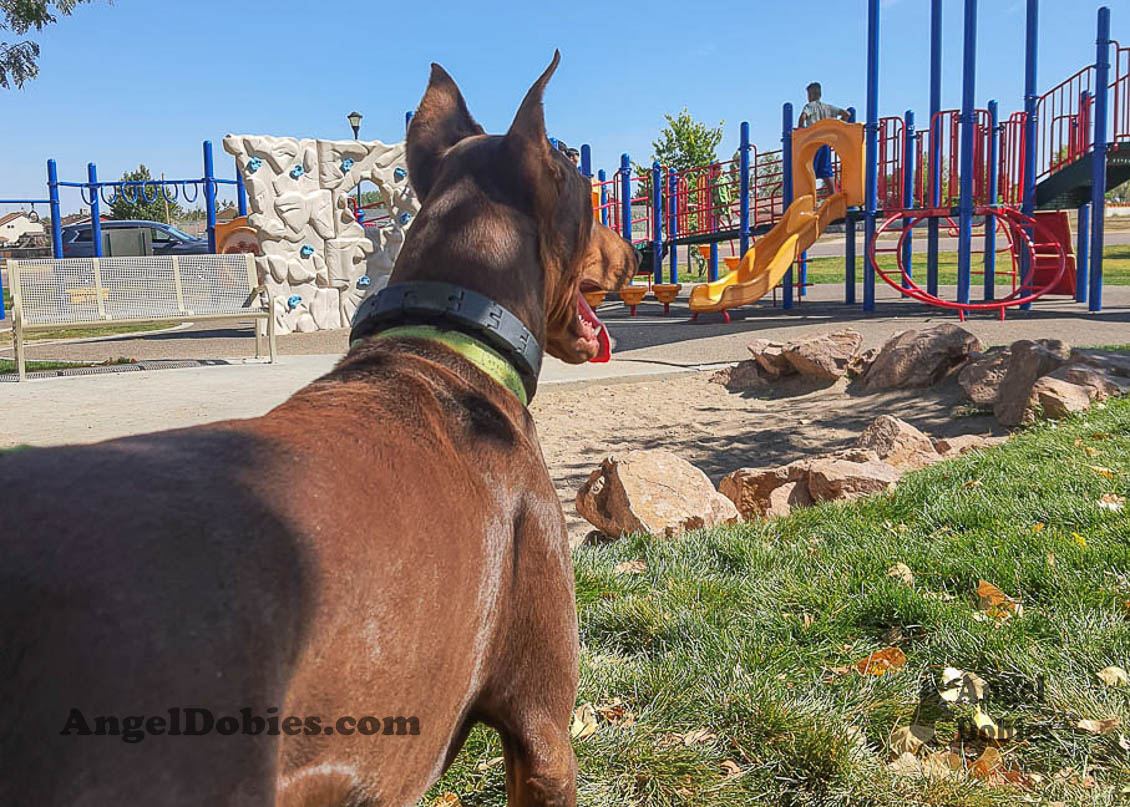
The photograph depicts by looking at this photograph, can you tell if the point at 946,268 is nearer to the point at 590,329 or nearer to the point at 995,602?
the point at 995,602

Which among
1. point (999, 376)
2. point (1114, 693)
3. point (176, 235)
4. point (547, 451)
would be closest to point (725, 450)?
point (547, 451)

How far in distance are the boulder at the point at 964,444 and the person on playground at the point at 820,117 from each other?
1235 centimetres

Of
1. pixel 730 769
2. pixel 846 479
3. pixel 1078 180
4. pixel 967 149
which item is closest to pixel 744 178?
pixel 967 149

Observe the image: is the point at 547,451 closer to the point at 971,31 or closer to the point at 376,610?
the point at 376,610

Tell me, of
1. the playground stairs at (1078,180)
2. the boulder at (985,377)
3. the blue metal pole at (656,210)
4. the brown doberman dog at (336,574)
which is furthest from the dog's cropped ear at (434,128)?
the blue metal pole at (656,210)

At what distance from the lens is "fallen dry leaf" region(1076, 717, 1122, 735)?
7.86ft

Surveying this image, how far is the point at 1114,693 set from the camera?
8.32ft

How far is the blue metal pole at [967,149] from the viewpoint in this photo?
14.7 metres

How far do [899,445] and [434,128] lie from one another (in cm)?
454

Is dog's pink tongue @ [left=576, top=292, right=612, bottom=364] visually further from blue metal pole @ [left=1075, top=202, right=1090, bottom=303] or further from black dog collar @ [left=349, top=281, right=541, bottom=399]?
blue metal pole @ [left=1075, top=202, right=1090, bottom=303]

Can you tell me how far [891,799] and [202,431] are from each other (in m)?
1.84

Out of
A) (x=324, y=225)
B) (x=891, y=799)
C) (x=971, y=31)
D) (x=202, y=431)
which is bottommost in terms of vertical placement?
(x=891, y=799)

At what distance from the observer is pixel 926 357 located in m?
8.55

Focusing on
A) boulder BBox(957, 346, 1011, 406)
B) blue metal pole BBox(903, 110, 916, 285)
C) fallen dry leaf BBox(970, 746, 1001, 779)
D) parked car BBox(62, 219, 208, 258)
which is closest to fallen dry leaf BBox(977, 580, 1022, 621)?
fallen dry leaf BBox(970, 746, 1001, 779)
